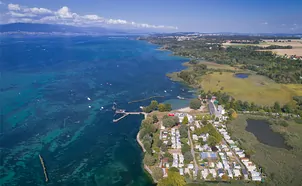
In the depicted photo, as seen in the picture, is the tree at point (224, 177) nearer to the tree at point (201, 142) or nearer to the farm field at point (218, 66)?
the tree at point (201, 142)

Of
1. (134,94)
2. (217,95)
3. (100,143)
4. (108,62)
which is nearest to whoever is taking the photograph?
(100,143)

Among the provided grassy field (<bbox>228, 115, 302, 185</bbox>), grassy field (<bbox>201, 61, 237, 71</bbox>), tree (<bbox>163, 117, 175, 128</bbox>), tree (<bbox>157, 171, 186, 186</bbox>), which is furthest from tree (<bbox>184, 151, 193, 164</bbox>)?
grassy field (<bbox>201, 61, 237, 71</bbox>)

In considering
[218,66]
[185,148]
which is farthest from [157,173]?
[218,66]

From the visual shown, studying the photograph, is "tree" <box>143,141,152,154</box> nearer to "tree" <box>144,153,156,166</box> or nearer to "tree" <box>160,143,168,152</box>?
"tree" <box>160,143,168,152</box>

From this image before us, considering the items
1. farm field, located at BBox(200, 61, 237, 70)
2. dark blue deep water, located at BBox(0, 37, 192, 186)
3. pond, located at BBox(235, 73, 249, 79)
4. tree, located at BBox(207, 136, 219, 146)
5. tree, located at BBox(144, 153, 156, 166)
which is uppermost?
farm field, located at BBox(200, 61, 237, 70)

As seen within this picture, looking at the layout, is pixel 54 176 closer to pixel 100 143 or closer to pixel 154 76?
Answer: pixel 100 143

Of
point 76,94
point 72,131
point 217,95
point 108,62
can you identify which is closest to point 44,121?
point 72,131

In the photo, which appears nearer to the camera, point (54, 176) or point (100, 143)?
point (54, 176)
